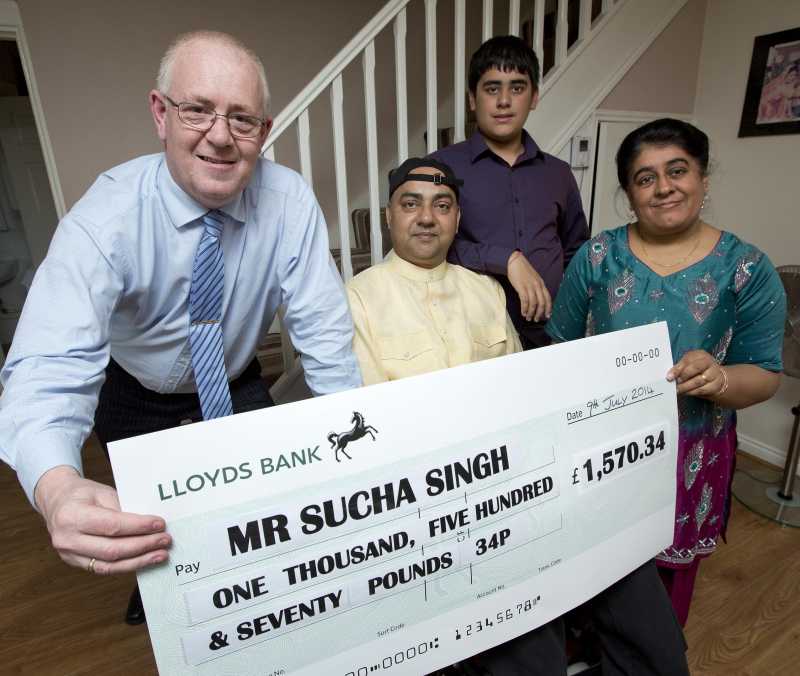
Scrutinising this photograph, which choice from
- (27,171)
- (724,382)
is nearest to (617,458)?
(724,382)

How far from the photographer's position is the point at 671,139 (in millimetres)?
1075

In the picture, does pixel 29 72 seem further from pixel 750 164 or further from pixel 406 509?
pixel 750 164

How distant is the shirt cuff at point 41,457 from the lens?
2.19 ft

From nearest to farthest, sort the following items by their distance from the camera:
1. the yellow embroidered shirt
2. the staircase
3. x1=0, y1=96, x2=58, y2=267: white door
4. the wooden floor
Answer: the yellow embroidered shirt < the wooden floor < the staircase < x1=0, y1=96, x2=58, y2=267: white door

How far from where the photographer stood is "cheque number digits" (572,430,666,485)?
2.82ft

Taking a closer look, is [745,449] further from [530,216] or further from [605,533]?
[605,533]

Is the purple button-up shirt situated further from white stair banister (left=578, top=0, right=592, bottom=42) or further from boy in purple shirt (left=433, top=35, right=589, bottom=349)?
white stair banister (left=578, top=0, right=592, bottom=42)

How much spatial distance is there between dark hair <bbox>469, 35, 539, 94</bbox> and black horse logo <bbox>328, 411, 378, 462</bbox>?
1.29 meters

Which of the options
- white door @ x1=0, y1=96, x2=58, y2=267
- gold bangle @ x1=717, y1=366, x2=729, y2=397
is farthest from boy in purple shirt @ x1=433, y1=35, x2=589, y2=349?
white door @ x1=0, y1=96, x2=58, y2=267

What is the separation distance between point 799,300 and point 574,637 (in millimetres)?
1626

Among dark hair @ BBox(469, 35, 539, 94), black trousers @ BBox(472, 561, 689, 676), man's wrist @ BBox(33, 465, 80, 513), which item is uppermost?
dark hair @ BBox(469, 35, 539, 94)

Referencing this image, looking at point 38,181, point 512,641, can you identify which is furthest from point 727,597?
point 38,181

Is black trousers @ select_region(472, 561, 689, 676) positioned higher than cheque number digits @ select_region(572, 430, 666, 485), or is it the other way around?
cheque number digits @ select_region(572, 430, 666, 485)

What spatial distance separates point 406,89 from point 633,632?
199 cm
